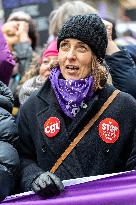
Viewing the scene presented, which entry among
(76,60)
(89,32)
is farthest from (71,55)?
(89,32)

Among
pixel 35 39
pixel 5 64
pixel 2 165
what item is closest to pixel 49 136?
pixel 2 165

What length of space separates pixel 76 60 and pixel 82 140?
20.7 inches

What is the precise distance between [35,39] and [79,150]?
3849mm

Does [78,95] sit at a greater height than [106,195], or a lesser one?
greater

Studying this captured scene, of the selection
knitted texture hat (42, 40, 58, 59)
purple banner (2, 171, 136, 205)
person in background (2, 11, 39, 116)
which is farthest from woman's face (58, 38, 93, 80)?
person in background (2, 11, 39, 116)

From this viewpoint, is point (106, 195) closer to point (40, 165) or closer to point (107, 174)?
point (107, 174)

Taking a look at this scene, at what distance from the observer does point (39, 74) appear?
522 centimetres

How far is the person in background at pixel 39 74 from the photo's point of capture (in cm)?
479

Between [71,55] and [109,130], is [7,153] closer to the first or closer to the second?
[109,130]

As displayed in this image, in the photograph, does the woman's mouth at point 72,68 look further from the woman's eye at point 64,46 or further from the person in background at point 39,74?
the person in background at point 39,74

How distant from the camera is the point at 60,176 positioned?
3561mm

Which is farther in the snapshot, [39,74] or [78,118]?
[39,74]

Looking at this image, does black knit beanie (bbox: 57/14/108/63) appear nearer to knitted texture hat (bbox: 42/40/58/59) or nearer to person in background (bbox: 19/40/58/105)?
person in background (bbox: 19/40/58/105)

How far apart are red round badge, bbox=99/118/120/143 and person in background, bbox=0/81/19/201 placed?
1.81 feet
